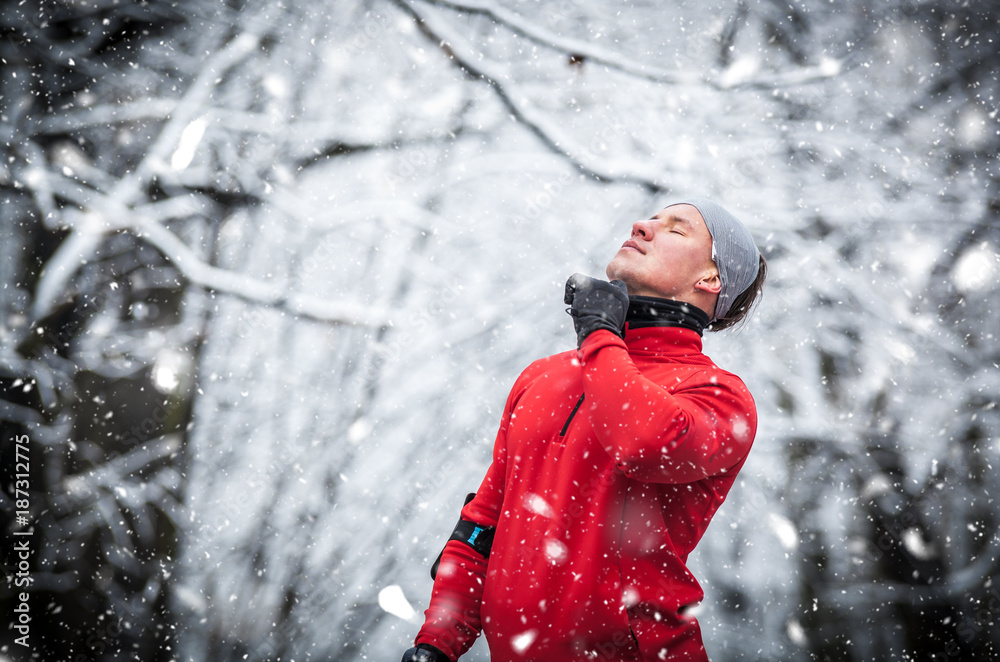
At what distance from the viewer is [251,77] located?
2.78 meters

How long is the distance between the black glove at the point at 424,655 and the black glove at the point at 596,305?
0.71 m

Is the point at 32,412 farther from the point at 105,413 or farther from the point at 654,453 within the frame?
the point at 654,453

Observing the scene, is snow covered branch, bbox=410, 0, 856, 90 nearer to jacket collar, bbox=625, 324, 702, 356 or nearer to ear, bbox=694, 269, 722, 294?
ear, bbox=694, 269, 722, 294

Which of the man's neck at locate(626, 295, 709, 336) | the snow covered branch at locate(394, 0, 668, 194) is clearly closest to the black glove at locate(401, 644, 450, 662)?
the man's neck at locate(626, 295, 709, 336)

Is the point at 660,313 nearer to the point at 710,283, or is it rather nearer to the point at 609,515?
the point at 710,283

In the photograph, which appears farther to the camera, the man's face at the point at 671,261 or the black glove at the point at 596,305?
the man's face at the point at 671,261

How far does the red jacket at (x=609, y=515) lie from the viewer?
893 mm

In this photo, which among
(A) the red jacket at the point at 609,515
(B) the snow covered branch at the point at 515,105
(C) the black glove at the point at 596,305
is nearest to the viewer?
(A) the red jacket at the point at 609,515

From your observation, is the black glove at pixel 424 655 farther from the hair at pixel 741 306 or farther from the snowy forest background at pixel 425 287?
the snowy forest background at pixel 425 287

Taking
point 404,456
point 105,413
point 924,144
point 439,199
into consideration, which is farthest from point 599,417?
point 924,144

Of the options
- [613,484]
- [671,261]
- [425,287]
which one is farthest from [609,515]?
[425,287]

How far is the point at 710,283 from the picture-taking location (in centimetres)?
120

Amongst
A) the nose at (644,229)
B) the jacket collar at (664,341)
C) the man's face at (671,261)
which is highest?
the nose at (644,229)

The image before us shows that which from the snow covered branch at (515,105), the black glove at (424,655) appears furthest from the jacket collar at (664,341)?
the snow covered branch at (515,105)
